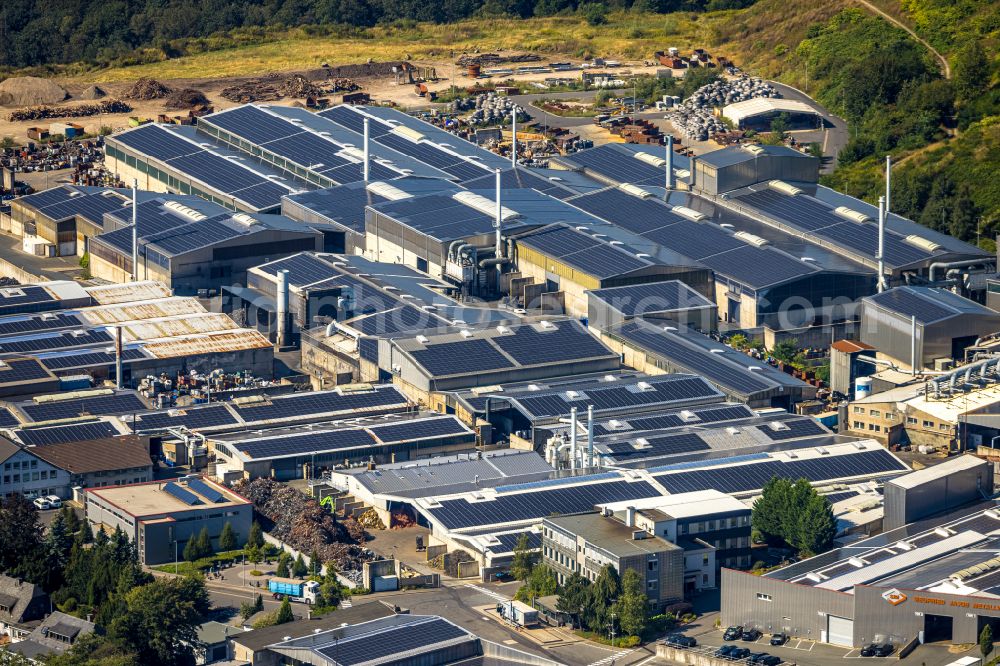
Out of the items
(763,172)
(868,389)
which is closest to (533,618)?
(868,389)

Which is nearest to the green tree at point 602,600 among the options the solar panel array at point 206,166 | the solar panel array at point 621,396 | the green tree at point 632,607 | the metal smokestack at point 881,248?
the green tree at point 632,607

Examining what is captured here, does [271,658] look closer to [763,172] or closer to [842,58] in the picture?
[763,172]

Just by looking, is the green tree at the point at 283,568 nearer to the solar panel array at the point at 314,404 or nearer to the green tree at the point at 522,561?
the green tree at the point at 522,561

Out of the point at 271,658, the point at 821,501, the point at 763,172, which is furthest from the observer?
the point at 763,172

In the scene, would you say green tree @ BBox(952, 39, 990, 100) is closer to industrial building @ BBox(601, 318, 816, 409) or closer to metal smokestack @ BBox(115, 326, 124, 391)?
industrial building @ BBox(601, 318, 816, 409)

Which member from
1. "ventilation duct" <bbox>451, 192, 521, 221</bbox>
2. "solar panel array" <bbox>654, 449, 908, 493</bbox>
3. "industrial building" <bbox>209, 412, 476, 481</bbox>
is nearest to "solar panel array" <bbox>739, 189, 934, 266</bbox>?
"ventilation duct" <bbox>451, 192, 521, 221</bbox>

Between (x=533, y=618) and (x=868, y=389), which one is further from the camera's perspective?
(x=868, y=389)
